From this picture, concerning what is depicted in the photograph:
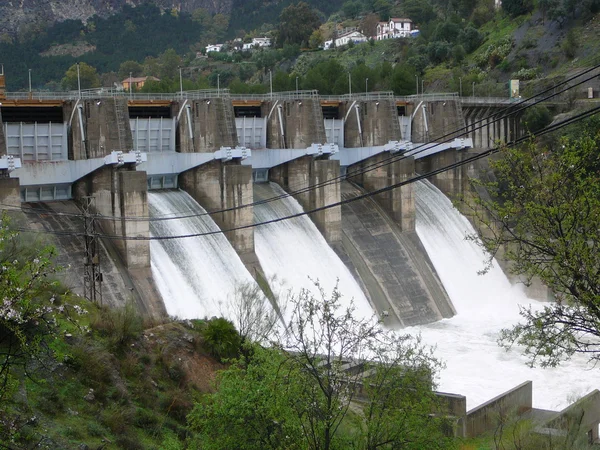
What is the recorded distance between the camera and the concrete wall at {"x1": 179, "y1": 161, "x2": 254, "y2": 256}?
31.8m

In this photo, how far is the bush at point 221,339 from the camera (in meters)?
22.6

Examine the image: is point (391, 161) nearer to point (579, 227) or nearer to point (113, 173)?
point (113, 173)

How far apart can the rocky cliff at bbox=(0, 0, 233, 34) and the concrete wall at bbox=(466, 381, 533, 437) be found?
130674 millimetres

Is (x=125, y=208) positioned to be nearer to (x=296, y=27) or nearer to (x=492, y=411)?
(x=492, y=411)

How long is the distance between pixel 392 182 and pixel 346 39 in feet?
240

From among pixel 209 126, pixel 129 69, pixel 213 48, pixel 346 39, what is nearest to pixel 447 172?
pixel 209 126

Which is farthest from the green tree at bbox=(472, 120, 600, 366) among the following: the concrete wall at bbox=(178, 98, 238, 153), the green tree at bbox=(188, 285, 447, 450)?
the concrete wall at bbox=(178, 98, 238, 153)

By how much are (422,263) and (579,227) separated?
25373 mm

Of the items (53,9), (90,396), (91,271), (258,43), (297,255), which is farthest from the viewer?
(53,9)

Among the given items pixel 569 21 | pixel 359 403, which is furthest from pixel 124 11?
pixel 359 403

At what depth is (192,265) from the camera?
2942cm

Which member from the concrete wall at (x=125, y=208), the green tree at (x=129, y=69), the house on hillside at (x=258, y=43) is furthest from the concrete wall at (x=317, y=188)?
the house on hillside at (x=258, y=43)

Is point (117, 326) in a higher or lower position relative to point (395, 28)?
lower

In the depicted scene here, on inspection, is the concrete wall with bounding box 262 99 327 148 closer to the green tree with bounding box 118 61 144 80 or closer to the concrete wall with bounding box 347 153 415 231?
the concrete wall with bounding box 347 153 415 231
